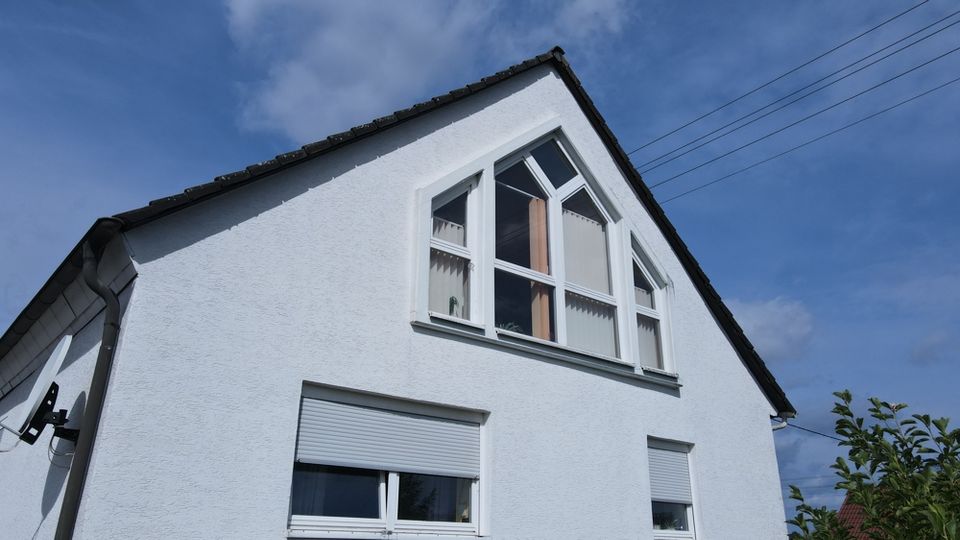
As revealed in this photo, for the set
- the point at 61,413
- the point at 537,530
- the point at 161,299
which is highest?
the point at 161,299

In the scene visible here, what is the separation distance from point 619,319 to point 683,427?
163 centimetres

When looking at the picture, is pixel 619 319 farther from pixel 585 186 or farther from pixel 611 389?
pixel 585 186

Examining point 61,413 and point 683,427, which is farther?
point 683,427

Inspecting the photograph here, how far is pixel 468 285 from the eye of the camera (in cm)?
798

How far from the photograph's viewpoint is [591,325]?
361 inches

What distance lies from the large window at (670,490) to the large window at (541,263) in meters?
1.12

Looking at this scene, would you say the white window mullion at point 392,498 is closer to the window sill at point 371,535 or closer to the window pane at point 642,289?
the window sill at point 371,535

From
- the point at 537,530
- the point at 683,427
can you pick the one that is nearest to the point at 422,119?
the point at 537,530

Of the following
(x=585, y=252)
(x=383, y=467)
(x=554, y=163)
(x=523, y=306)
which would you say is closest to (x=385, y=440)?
(x=383, y=467)

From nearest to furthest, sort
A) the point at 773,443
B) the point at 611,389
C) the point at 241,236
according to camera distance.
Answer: the point at 241,236 → the point at 611,389 → the point at 773,443

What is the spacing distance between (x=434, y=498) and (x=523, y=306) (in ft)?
8.38

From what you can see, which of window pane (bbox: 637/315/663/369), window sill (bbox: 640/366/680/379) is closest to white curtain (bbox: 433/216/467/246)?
window sill (bbox: 640/366/680/379)

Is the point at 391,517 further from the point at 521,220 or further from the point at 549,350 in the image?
the point at 521,220

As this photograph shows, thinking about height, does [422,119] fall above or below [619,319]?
above
